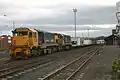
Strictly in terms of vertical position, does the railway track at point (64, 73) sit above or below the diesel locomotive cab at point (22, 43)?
below

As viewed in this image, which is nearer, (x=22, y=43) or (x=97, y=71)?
(x=97, y=71)

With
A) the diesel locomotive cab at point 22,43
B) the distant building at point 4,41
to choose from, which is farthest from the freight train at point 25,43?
the distant building at point 4,41

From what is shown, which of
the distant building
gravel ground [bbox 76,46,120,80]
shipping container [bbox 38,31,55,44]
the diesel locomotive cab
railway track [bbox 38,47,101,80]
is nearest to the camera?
railway track [bbox 38,47,101,80]

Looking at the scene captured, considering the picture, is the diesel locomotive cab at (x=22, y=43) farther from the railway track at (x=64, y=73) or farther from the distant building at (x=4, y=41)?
the distant building at (x=4, y=41)

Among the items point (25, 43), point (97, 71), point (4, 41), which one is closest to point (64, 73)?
point (97, 71)

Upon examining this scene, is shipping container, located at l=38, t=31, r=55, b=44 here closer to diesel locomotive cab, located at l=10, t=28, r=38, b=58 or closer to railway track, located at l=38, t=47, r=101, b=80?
diesel locomotive cab, located at l=10, t=28, r=38, b=58

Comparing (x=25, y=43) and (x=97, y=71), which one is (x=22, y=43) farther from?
(x=97, y=71)

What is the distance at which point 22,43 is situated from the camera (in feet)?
111

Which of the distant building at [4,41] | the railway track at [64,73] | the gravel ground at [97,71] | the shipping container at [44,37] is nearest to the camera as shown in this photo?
the railway track at [64,73]

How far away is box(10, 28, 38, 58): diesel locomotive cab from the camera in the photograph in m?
33.3

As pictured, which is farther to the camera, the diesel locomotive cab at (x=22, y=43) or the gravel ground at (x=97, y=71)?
the diesel locomotive cab at (x=22, y=43)

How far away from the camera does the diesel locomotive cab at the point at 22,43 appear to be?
3334cm

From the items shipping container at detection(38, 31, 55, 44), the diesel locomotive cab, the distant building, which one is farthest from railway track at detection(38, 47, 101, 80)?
the distant building

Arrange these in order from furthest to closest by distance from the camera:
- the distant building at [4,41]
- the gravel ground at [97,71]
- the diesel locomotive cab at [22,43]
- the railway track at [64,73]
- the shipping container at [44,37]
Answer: the distant building at [4,41], the shipping container at [44,37], the diesel locomotive cab at [22,43], the gravel ground at [97,71], the railway track at [64,73]
